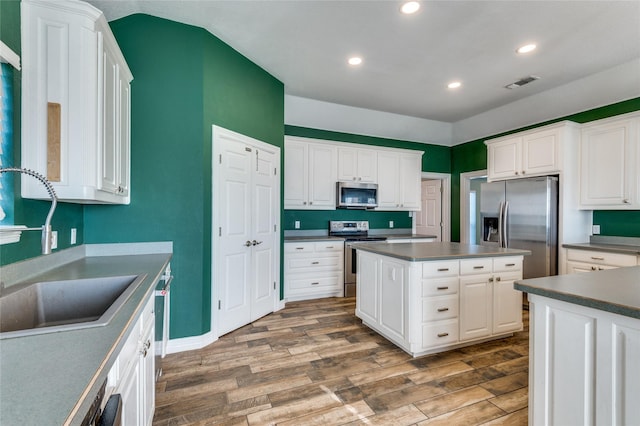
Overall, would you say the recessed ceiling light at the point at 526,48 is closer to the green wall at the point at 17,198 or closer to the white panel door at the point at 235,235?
the white panel door at the point at 235,235

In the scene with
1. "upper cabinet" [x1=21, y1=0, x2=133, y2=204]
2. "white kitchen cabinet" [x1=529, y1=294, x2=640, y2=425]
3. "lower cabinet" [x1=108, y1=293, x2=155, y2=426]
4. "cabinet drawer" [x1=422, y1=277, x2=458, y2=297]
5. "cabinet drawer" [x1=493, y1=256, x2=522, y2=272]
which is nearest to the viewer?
"lower cabinet" [x1=108, y1=293, x2=155, y2=426]

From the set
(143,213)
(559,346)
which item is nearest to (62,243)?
(143,213)

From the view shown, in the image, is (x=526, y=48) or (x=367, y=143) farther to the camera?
(x=367, y=143)

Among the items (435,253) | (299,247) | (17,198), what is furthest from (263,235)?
(17,198)

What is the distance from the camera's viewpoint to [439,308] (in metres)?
2.57

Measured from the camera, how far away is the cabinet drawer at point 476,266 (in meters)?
2.62

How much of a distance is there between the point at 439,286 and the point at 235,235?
205 cm

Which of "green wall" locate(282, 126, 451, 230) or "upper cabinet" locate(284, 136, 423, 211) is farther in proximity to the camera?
"green wall" locate(282, 126, 451, 230)

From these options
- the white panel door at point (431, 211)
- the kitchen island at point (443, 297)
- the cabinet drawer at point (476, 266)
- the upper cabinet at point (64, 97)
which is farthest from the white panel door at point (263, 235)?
the white panel door at point (431, 211)

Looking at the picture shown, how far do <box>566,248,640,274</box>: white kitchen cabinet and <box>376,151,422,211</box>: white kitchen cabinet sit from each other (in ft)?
7.55

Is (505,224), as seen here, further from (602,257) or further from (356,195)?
(356,195)

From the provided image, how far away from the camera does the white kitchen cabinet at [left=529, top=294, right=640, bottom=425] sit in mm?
1123

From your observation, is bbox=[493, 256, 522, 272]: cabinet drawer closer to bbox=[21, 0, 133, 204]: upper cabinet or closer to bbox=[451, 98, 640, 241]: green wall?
bbox=[451, 98, 640, 241]: green wall

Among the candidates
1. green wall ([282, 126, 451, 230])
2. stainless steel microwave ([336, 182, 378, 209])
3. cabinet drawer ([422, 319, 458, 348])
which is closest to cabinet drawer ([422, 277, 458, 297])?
cabinet drawer ([422, 319, 458, 348])
